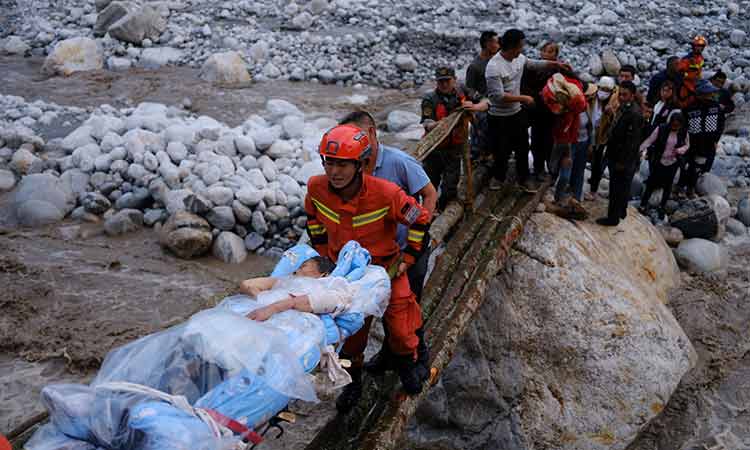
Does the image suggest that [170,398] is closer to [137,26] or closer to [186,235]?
[186,235]

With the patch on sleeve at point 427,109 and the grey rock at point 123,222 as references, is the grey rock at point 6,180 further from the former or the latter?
the patch on sleeve at point 427,109

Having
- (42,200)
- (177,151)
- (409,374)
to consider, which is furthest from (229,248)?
(409,374)

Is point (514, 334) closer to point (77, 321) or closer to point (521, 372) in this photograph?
point (521, 372)

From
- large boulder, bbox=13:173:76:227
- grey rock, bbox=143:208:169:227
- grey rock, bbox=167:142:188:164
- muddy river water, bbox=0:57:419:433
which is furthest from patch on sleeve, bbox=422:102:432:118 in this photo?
large boulder, bbox=13:173:76:227

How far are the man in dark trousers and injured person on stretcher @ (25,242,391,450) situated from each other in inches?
137

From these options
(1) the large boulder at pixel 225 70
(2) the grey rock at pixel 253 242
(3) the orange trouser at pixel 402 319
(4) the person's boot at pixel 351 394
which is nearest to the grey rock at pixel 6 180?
(2) the grey rock at pixel 253 242

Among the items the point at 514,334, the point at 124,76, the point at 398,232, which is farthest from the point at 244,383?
the point at 124,76

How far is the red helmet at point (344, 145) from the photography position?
2.75m

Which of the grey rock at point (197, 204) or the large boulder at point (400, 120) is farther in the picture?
the large boulder at point (400, 120)

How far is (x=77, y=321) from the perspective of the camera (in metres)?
5.93

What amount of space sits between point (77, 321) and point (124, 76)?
782 centimetres

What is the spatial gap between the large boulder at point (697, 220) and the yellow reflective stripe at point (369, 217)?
5.15 metres

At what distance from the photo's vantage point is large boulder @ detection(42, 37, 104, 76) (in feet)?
40.9

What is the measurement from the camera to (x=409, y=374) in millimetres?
3322
